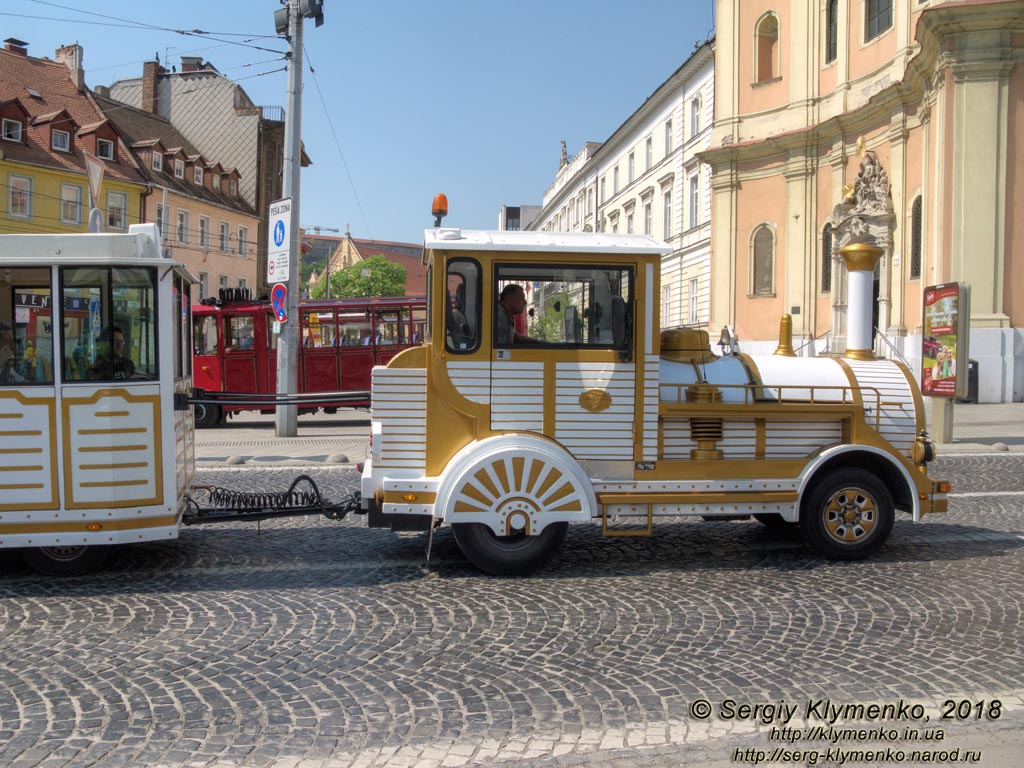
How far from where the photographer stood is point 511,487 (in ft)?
20.6

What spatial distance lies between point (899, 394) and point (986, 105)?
20256mm

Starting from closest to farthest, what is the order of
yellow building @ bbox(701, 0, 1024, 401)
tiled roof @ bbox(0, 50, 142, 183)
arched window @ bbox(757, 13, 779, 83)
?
yellow building @ bbox(701, 0, 1024, 401), arched window @ bbox(757, 13, 779, 83), tiled roof @ bbox(0, 50, 142, 183)

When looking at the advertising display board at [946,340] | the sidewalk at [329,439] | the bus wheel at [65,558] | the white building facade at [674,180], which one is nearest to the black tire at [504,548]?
the bus wheel at [65,558]

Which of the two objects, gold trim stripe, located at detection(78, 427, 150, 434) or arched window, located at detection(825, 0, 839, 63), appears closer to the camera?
gold trim stripe, located at detection(78, 427, 150, 434)

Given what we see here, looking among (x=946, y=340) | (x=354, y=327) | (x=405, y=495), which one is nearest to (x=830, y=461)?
(x=405, y=495)

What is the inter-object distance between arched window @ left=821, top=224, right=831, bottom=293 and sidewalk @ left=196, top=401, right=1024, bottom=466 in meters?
9.98

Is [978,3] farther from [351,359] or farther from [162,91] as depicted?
[162,91]

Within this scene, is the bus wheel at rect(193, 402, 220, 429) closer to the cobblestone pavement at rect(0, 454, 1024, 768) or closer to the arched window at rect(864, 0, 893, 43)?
the cobblestone pavement at rect(0, 454, 1024, 768)

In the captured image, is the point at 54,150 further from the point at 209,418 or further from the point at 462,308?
the point at 462,308

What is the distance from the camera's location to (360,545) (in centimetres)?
769

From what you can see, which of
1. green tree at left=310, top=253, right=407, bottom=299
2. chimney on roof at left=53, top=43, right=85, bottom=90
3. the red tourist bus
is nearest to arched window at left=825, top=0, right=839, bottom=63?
the red tourist bus

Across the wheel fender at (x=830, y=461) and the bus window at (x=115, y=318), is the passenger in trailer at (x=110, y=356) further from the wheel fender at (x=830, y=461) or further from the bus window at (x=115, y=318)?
the wheel fender at (x=830, y=461)

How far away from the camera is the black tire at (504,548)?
6398 mm

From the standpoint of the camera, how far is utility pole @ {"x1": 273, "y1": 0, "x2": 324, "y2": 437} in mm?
16266
